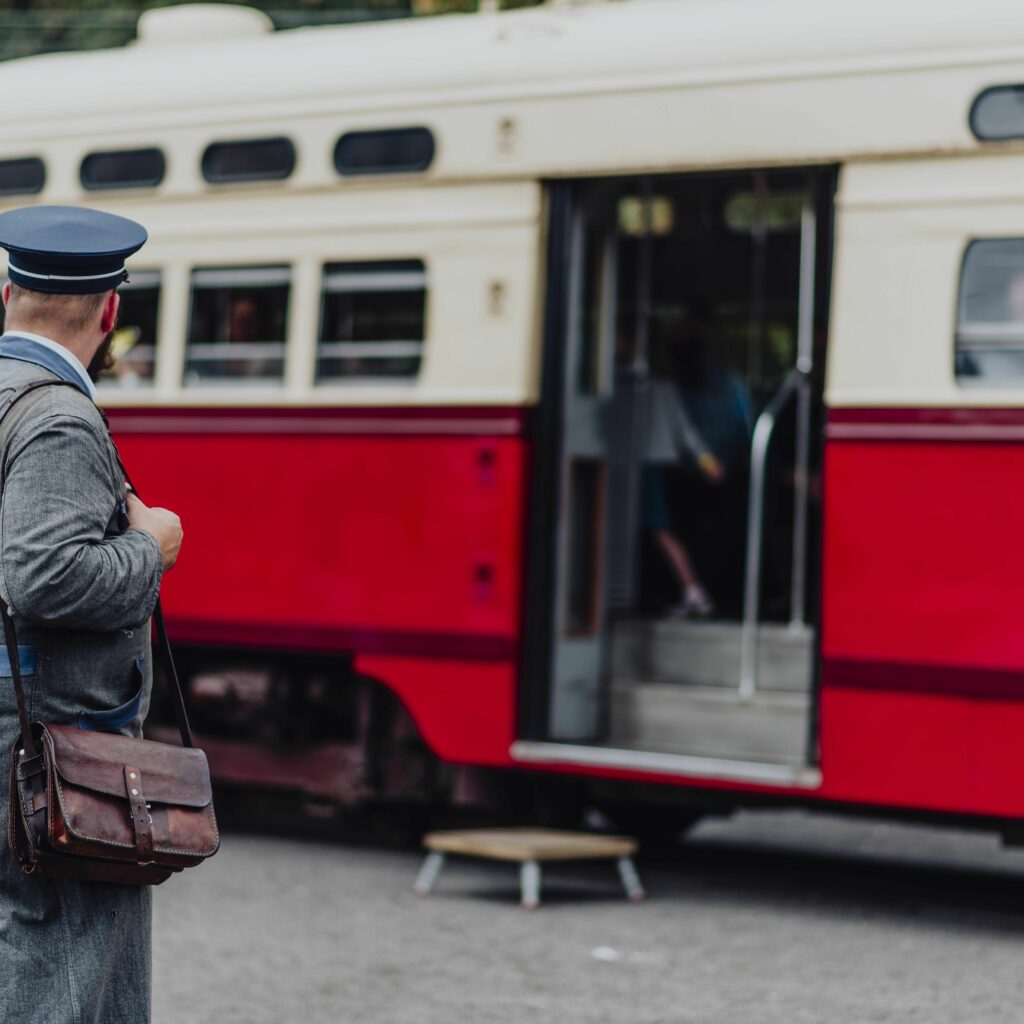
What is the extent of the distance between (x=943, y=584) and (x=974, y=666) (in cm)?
33

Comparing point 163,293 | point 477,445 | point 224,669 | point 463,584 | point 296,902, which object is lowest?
point 296,902

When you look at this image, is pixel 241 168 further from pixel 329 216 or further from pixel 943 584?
pixel 943 584

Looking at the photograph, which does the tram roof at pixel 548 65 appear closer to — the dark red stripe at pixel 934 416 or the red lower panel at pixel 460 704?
the dark red stripe at pixel 934 416

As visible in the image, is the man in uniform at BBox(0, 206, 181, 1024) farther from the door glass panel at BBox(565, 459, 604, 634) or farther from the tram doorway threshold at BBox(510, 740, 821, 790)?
the door glass panel at BBox(565, 459, 604, 634)

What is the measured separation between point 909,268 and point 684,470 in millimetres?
2292

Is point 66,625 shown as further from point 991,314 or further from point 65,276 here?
point 991,314

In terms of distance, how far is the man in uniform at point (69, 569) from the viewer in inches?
132

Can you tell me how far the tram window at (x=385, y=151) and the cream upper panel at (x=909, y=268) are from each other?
1.97 m

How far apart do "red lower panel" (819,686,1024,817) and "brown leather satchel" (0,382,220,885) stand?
169 inches

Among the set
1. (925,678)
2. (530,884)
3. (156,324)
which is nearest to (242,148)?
(156,324)

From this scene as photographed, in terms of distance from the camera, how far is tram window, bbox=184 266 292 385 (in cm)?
890

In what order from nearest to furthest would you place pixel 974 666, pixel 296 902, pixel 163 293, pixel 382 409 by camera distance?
pixel 974 666
pixel 296 902
pixel 382 409
pixel 163 293

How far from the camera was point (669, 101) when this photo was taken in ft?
26.2

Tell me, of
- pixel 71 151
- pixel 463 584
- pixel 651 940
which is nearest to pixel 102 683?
pixel 651 940
